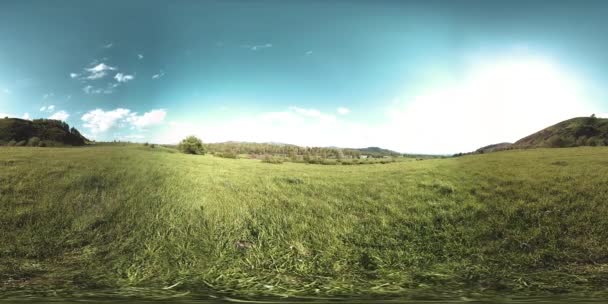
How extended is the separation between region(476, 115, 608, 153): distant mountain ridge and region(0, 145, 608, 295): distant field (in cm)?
48

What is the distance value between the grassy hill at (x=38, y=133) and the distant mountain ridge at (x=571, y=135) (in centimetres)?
1281

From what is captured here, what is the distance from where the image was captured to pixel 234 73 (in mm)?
11828

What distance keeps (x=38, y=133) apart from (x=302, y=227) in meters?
8.46

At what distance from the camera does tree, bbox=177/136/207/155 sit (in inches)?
523

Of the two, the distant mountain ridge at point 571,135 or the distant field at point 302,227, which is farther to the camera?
the distant mountain ridge at point 571,135

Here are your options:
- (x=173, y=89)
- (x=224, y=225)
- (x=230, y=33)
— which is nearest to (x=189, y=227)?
(x=224, y=225)

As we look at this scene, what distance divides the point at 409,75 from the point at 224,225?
283 inches

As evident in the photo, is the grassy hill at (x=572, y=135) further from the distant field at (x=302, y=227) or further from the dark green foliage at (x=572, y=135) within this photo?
the distant field at (x=302, y=227)

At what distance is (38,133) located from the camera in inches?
446

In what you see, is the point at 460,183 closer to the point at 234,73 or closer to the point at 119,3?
the point at 234,73

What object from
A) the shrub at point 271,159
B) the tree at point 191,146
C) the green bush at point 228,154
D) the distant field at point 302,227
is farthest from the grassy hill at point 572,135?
the tree at point 191,146

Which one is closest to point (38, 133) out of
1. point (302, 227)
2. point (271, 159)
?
point (271, 159)

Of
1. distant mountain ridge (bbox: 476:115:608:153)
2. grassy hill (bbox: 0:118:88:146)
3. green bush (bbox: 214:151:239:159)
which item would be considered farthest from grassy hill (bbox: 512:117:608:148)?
grassy hill (bbox: 0:118:88:146)

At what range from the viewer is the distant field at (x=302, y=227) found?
5598mm
